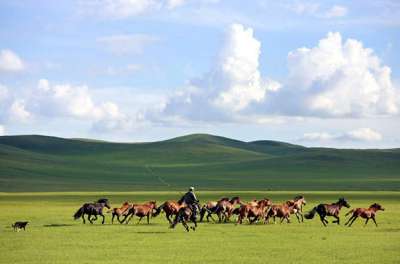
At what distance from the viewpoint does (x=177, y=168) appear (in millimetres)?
146625

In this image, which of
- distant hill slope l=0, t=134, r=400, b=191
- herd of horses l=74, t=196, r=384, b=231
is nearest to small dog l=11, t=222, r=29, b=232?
herd of horses l=74, t=196, r=384, b=231

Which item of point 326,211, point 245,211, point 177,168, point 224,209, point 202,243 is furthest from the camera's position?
point 177,168

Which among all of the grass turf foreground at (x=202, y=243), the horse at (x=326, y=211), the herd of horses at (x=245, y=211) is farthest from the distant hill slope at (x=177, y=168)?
the grass turf foreground at (x=202, y=243)

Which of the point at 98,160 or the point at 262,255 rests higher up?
the point at 98,160

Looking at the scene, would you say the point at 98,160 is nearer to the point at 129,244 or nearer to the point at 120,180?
the point at 120,180

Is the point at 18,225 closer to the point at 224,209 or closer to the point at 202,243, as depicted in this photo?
the point at 202,243

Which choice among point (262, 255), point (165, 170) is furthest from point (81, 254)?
point (165, 170)

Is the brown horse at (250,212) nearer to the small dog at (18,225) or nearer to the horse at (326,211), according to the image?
the horse at (326,211)

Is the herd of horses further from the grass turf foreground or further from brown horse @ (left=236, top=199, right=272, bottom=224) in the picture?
the grass turf foreground

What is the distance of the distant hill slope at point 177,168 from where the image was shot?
100750mm

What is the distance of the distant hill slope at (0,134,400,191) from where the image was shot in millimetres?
100750

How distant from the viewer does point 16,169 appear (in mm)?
122375

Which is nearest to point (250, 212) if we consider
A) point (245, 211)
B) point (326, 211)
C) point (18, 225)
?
point (245, 211)

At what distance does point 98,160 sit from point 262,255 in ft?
490
